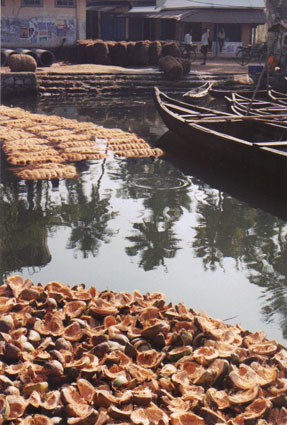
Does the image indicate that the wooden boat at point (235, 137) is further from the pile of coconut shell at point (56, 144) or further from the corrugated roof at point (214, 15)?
the corrugated roof at point (214, 15)

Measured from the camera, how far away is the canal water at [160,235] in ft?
19.0

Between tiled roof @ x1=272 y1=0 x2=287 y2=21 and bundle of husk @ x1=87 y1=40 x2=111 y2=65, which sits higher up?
tiled roof @ x1=272 y1=0 x2=287 y2=21

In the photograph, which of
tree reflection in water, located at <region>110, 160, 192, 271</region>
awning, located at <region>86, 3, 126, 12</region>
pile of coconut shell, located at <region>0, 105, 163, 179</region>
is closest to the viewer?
tree reflection in water, located at <region>110, 160, 192, 271</region>

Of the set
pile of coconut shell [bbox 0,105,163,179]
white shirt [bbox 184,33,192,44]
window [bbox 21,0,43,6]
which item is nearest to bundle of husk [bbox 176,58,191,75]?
white shirt [bbox 184,33,192,44]

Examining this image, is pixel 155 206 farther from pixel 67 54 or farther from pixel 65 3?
pixel 65 3

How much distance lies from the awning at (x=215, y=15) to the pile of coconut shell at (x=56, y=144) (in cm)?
1556

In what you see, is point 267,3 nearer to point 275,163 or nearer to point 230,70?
point 230,70

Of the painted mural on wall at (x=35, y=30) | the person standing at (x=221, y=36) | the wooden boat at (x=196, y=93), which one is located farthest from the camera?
the person standing at (x=221, y=36)

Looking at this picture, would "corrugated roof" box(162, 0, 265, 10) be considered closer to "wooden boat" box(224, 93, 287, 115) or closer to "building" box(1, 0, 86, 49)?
"building" box(1, 0, 86, 49)

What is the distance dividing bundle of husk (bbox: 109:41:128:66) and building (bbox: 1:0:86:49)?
2319 mm

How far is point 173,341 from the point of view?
4.14m

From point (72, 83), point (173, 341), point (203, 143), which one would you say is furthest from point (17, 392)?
point (72, 83)

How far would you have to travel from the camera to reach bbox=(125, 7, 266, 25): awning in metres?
27.9

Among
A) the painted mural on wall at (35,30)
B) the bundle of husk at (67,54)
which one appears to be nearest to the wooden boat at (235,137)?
the painted mural on wall at (35,30)
